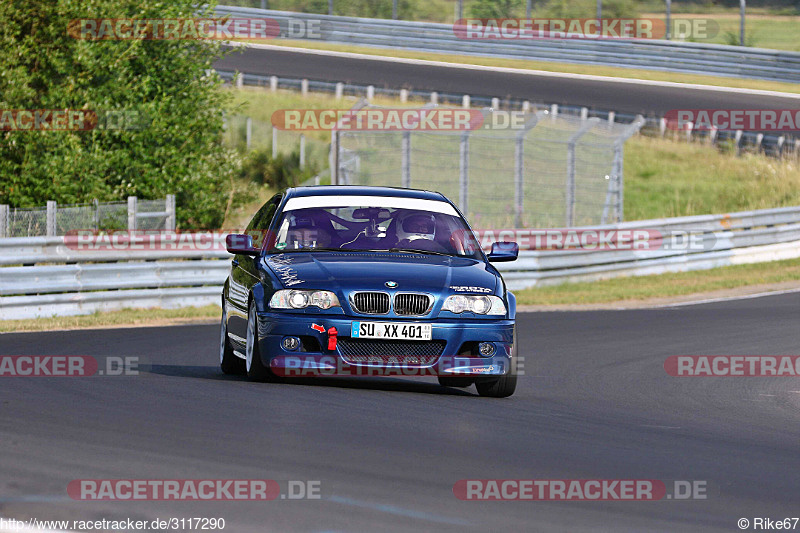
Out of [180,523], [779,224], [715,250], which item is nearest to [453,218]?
[180,523]

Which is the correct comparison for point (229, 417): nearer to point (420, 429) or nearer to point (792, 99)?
point (420, 429)

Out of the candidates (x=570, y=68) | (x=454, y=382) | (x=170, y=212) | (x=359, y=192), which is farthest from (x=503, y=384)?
(x=570, y=68)

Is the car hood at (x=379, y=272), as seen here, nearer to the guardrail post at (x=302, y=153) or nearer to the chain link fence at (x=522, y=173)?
the chain link fence at (x=522, y=173)

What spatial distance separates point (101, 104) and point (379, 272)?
1580 centimetres

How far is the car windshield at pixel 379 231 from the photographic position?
10891mm

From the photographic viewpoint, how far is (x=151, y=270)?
18953 mm

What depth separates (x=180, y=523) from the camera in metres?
5.69

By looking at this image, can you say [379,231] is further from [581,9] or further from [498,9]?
[581,9]

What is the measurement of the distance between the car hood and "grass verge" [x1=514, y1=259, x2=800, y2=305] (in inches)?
449

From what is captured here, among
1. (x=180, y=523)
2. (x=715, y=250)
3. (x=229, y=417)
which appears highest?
(x=180, y=523)

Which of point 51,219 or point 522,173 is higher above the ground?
point 51,219

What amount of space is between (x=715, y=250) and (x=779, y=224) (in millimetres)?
2902

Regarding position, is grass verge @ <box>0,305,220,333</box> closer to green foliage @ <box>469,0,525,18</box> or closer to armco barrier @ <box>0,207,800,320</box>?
armco barrier @ <box>0,207,800,320</box>

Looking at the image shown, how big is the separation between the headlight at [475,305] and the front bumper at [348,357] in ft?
0.24
